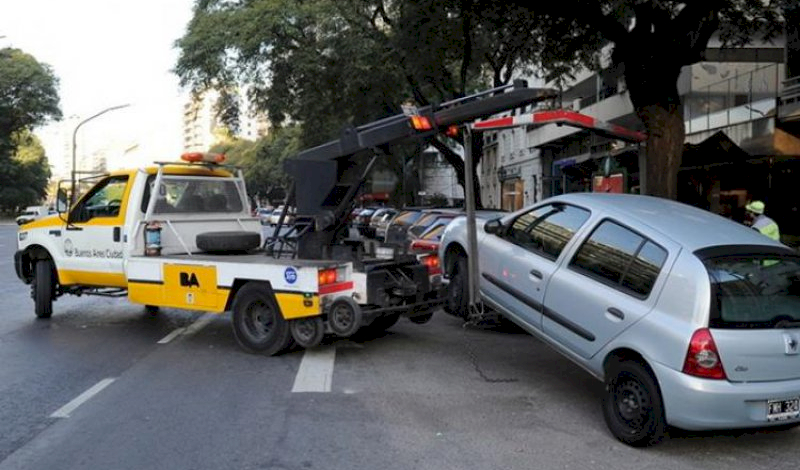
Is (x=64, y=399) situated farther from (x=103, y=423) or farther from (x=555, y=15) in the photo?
(x=555, y=15)

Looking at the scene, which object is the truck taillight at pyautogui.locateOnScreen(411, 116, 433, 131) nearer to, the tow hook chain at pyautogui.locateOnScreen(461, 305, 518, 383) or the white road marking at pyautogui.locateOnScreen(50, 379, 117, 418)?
the tow hook chain at pyautogui.locateOnScreen(461, 305, 518, 383)

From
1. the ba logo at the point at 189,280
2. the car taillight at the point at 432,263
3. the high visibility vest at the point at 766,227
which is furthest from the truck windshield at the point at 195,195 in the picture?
the high visibility vest at the point at 766,227

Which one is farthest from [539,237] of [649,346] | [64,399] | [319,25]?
[319,25]

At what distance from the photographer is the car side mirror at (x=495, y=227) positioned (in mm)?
7211

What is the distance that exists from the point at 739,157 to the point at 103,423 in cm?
1410

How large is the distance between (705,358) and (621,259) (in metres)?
1.10

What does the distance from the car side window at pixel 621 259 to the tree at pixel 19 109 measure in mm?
72861

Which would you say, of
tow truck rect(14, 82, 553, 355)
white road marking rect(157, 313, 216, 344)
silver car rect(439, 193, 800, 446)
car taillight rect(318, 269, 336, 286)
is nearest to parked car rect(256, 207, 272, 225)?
tow truck rect(14, 82, 553, 355)

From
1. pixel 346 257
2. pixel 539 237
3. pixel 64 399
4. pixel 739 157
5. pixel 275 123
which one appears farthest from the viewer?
pixel 275 123

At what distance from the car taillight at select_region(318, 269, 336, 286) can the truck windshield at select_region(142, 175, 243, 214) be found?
3.08 metres

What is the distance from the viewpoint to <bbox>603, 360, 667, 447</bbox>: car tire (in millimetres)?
4848

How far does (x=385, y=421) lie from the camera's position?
552cm

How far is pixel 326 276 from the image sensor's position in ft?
23.8

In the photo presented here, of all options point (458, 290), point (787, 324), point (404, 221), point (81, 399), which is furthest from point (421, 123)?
point (404, 221)
